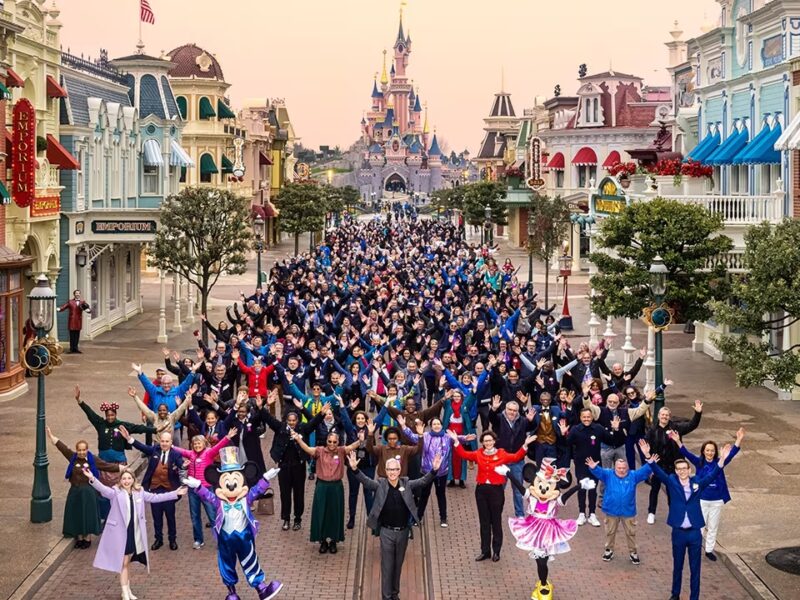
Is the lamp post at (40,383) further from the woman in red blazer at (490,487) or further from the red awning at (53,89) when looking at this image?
the red awning at (53,89)

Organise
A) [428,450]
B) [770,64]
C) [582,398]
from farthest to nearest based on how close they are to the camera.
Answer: [770,64]
[582,398]
[428,450]

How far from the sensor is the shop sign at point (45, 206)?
94.4 ft

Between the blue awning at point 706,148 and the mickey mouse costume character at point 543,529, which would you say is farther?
the blue awning at point 706,148

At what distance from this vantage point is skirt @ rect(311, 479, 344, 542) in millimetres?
14330

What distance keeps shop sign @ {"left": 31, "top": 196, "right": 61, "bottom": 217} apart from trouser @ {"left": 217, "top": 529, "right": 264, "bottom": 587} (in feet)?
57.5

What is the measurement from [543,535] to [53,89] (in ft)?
73.7

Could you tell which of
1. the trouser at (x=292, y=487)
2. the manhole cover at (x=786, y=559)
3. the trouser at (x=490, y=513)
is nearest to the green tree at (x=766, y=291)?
the manhole cover at (x=786, y=559)

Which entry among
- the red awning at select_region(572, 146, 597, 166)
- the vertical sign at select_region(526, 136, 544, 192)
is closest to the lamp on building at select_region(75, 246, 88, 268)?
the red awning at select_region(572, 146, 597, 166)

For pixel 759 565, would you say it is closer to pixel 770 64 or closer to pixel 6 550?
pixel 6 550

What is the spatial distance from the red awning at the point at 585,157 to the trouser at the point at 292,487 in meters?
53.4

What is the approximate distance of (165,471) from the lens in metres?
14.2

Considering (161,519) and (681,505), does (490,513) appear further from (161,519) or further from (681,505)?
(161,519)

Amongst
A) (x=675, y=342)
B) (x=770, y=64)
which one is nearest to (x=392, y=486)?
(x=770, y=64)

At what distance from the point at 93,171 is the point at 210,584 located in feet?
80.1
